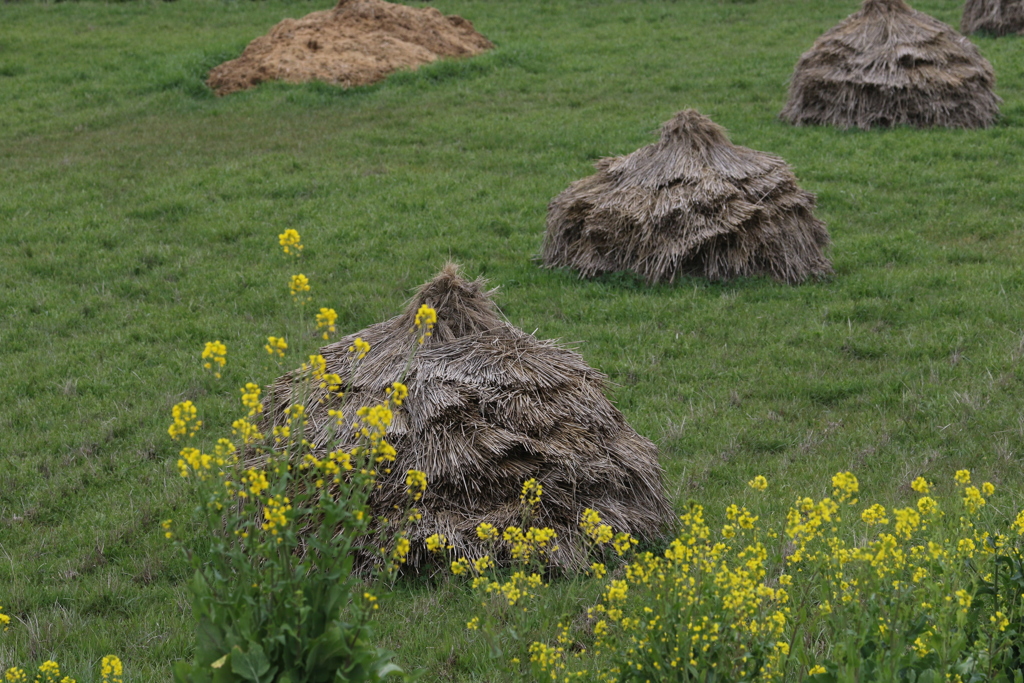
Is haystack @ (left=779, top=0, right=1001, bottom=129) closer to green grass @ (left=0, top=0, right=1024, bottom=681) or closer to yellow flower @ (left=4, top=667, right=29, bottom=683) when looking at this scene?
green grass @ (left=0, top=0, right=1024, bottom=681)

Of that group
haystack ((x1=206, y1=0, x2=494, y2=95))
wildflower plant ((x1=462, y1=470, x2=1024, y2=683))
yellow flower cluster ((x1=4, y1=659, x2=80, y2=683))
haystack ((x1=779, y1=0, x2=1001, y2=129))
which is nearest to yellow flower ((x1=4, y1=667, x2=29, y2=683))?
yellow flower cluster ((x1=4, y1=659, x2=80, y2=683))

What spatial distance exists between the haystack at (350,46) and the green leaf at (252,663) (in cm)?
1704

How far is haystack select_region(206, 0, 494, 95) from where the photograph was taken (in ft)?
63.1

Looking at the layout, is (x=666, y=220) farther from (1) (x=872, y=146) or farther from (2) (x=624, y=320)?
(1) (x=872, y=146)

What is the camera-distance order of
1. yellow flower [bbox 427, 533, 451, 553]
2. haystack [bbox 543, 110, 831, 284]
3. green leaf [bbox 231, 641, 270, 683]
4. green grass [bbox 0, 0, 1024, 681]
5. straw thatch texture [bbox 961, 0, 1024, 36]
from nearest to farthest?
green leaf [bbox 231, 641, 270, 683], yellow flower [bbox 427, 533, 451, 553], green grass [bbox 0, 0, 1024, 681], haystack [bbox 543, 110, 831, 284], straw thatch texture [bbox 961, 0, 1024, 36]

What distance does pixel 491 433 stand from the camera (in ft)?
19.6

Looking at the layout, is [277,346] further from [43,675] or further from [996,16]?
[996,16]

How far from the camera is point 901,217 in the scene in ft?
41.0

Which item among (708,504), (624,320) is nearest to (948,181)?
(624,320)

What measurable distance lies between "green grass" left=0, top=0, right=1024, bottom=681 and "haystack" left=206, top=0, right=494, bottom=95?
0.60 metres

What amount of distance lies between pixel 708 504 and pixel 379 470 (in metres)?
2.24

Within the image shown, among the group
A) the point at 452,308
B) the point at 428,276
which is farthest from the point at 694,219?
the point at 452,308

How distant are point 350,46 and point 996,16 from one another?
1311 centimetres

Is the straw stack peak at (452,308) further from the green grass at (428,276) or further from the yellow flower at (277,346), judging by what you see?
the yellow flower at (277,346)
